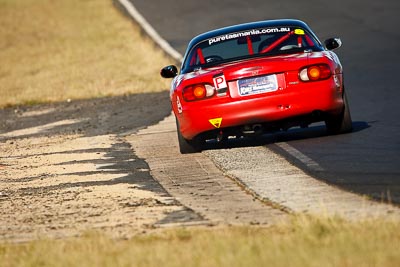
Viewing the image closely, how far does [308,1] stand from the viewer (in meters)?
35.6

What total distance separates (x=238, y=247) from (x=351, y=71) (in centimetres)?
1447

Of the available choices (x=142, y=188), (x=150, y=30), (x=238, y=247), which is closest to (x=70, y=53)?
(x=150, y=30)

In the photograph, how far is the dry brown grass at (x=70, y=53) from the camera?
985 inches

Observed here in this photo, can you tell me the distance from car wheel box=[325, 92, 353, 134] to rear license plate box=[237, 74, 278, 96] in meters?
0.85

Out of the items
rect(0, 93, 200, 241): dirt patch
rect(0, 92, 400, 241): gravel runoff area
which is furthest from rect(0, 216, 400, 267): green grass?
rect(0, 93, 200, 241): dirt patch

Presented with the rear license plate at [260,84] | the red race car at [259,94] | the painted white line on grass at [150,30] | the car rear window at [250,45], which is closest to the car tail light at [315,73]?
the red race car at [259,94]

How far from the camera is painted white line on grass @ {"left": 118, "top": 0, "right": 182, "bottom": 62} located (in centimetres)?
2773

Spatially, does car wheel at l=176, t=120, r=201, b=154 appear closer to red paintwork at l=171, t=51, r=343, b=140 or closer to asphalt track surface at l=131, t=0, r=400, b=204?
red paintwork at l=171, t=51, r=343, b=140

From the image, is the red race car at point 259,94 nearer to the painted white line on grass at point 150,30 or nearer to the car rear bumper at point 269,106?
the car rear bumper at point 269,106

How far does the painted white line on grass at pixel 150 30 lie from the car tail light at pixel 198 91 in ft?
46.2

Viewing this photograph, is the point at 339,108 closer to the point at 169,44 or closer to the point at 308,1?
the point at 169,44

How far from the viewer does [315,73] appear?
454 inches

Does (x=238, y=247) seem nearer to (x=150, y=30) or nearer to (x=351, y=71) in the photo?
(x=351, y=71)

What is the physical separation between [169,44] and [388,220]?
75.0ft
